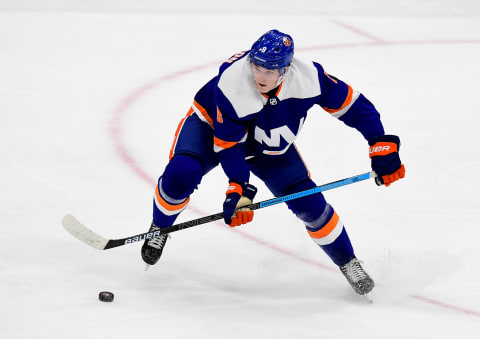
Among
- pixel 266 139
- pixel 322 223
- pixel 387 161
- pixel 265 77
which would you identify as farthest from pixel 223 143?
pixel 387 161

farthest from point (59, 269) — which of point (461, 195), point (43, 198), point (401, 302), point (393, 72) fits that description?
point (393, 72)

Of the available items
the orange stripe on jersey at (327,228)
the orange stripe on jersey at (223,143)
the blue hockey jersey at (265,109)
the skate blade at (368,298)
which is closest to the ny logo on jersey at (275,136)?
the blue hockey jersey at (265,109)

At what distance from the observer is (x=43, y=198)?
429 centimetres

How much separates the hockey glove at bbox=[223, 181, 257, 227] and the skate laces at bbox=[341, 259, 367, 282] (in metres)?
0.58

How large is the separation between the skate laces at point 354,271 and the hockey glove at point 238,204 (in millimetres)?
580

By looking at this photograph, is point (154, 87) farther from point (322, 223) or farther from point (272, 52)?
point (272, 52)

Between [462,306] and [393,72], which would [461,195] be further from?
[393,72]

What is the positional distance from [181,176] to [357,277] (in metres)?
0.87

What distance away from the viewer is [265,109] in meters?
3.39

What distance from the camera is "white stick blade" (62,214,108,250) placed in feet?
11.9

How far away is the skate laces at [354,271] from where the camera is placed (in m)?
3.57

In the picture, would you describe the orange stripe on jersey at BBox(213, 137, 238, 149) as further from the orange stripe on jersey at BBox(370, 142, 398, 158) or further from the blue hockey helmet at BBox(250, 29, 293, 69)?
the orange stripe on jersey at BBox(370, 142, 398, 158)

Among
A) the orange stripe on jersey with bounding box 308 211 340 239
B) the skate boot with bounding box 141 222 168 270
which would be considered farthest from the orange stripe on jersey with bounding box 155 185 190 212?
the orange stripe on jersey with bounding box 308 211 340 239

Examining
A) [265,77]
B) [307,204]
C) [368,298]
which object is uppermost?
[265,77]
